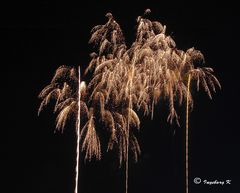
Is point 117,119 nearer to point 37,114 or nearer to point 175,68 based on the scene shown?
point 175,68

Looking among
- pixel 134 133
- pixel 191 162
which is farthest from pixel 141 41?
pixel 191 162

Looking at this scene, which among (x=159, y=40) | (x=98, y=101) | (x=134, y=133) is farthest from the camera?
(x=134, y=133)

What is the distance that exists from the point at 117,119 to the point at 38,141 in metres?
5.07

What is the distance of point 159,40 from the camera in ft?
44.8

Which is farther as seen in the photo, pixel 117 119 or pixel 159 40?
pixel 117 119

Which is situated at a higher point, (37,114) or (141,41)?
(141,41)

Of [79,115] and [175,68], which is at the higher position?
[175,68]

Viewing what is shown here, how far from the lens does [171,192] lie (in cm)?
1859

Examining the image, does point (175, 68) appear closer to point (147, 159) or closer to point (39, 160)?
point (147, 159)

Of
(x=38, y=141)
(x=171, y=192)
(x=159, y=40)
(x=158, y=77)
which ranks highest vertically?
(x=159, y=40)

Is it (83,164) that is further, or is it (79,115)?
(83,164)

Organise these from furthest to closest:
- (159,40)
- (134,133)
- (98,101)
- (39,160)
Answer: (39,160), (134,133), (98,101), (159,40)

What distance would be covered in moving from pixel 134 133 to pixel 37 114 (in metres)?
3.50

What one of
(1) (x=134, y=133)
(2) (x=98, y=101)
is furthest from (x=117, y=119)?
(1) (x=134, y=133)
